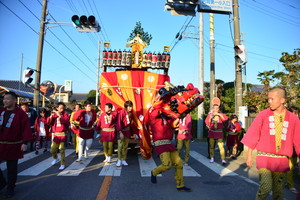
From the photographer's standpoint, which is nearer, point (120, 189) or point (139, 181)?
point (120, 189)

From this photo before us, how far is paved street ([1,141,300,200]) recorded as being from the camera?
165 inches

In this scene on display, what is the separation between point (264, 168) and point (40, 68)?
10909 mm

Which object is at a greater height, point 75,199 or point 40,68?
point 40,68

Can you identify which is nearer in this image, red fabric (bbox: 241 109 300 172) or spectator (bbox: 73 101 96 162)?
red fabric (bbox: 241 109 300 172)

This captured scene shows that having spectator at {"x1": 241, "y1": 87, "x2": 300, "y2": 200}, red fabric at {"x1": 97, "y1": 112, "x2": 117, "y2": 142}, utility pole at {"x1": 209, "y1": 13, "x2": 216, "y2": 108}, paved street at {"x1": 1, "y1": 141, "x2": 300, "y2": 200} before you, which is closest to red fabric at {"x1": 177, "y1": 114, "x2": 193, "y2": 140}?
paved street at {"x1": 1, "y1": 141, "x2": 300, "y2": 200}

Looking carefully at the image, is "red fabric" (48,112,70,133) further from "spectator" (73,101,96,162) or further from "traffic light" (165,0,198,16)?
"traffic light" (165,0,198,16)

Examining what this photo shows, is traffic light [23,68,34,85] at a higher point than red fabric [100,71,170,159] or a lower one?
higher

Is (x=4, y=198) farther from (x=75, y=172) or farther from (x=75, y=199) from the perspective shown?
(x=75, y=172)

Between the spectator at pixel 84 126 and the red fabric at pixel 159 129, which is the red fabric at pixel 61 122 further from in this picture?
the red fabric at pixel 159 129

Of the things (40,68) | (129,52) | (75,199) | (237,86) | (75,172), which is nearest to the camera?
(75,199)

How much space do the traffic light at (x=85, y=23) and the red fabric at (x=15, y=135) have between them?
5635 millimetres

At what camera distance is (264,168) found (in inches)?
129

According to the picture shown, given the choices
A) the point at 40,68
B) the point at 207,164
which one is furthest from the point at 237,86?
the point at 40,68

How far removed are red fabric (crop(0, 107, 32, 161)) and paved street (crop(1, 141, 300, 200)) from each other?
70cm
